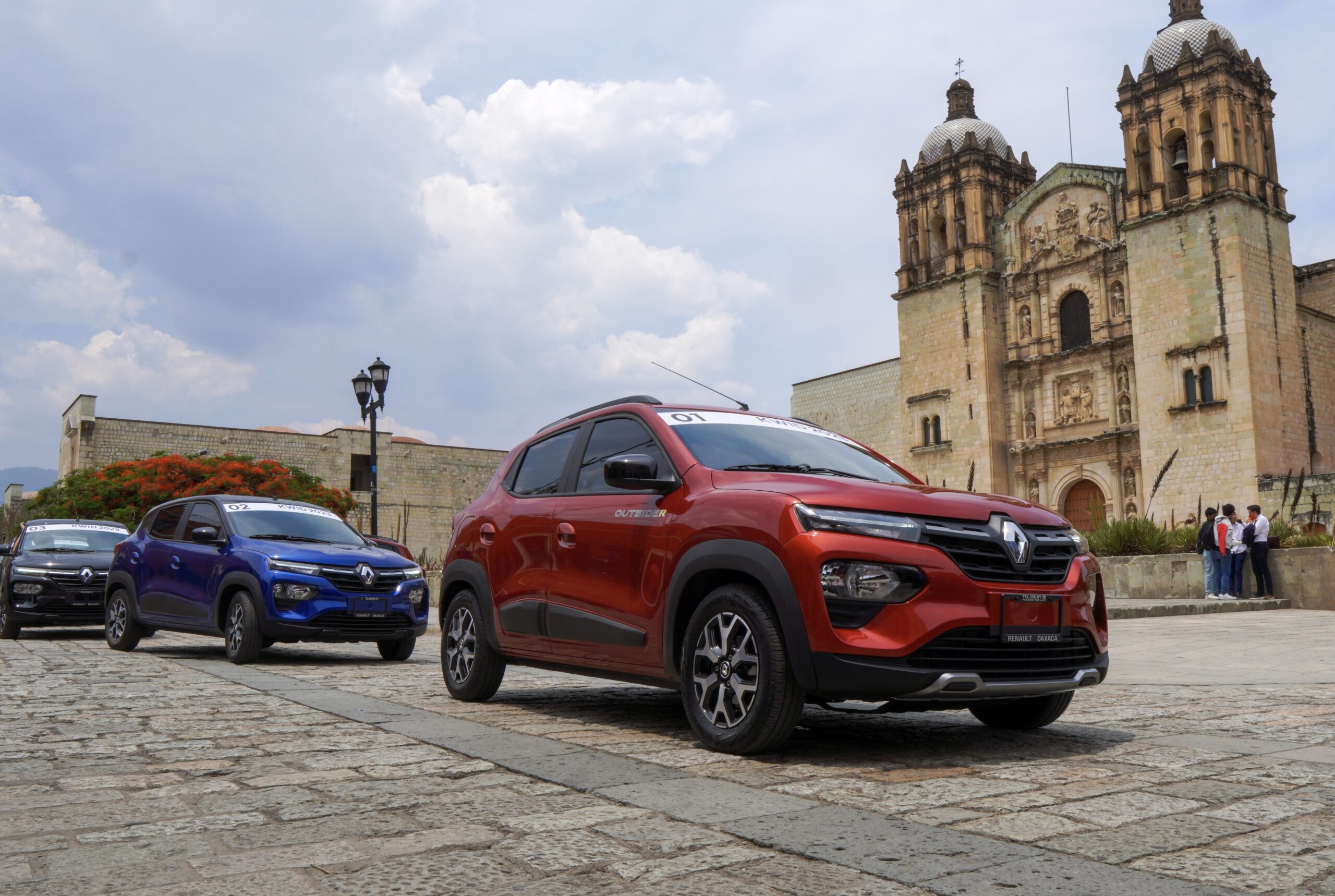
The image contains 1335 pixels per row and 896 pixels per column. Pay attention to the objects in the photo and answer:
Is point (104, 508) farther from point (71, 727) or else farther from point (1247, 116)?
point (1247, 116)

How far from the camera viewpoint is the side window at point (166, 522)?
11305 millimetres

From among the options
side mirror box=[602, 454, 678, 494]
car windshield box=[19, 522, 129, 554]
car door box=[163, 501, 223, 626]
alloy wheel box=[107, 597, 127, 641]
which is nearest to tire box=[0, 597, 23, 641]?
car windshield box=[19, 522, 129, 554]

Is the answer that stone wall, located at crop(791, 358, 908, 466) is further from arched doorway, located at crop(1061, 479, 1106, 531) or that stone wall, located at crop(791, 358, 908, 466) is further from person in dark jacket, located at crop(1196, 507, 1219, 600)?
person in dark jacket, located at crop(1196, 507, 1219, 600)

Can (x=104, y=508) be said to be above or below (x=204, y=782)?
above

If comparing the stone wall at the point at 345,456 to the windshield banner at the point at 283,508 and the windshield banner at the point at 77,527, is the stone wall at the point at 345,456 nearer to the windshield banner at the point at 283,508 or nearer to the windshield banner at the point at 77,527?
the windshield banner at the point at 77,527

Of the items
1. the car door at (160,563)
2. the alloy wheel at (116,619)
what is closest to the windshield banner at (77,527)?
the alloy wheel at (116,619)

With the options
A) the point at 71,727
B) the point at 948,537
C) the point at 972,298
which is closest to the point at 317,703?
the point at 71,727

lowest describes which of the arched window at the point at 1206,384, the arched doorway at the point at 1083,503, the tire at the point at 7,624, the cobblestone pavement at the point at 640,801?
the cobblestone pavement at the point at 640,801

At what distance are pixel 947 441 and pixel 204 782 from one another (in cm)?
3931

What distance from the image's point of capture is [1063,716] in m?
5.82

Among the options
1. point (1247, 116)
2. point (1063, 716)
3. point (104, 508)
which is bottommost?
point (1063, 716)

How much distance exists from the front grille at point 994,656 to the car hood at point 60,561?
40.3 ft

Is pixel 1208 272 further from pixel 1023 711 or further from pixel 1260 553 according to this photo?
pixel 1023 711

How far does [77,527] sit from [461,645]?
10.7 meters
